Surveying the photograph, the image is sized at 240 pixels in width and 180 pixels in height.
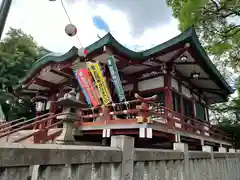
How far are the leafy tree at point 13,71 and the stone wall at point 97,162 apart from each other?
1711cm

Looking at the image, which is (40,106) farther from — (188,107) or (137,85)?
(188,107)

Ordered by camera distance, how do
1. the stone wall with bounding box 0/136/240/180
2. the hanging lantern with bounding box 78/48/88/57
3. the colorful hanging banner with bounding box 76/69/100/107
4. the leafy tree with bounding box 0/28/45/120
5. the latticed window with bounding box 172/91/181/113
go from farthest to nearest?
1. the leafy tree with bounding box 0/28/45/120
2. the latticed window with bounding box 172/91/181/113
3. the colorful hanging banner with bounding box 76/69/100/107
4. the hanging lantern with bounding box 78/48/88/57
5. the stone wall with bounding box 0/136/240/180

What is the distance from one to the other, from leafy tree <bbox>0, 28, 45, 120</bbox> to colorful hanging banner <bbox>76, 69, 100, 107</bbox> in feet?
36.7

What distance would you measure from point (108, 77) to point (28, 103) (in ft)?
41.6

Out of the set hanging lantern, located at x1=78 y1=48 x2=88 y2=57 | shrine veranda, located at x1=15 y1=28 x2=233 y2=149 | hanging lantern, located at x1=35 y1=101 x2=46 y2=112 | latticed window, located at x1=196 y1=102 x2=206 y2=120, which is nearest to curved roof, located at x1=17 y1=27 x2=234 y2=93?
shrine veranda, located at x1=15 y1=28 x2=233 y2=149

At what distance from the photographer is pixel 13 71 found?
59.6 ft

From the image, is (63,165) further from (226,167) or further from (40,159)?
(226,167)

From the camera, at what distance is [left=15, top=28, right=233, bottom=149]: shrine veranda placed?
6914 millimetres

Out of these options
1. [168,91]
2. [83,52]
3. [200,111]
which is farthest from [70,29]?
[200,111]

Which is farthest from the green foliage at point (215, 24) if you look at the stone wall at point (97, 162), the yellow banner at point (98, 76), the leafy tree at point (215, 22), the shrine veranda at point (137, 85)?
the stone wall at point (97, 162)

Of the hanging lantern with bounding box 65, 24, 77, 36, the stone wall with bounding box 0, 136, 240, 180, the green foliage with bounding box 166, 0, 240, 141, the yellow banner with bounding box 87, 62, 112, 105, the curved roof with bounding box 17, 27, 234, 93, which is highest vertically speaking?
the green foliage with bounding box 166, 0, 240, 141

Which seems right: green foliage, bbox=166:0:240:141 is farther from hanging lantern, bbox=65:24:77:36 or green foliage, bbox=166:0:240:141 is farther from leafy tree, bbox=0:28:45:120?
leafy tree, bbox=0:28:45:120

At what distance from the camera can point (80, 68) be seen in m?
8.90

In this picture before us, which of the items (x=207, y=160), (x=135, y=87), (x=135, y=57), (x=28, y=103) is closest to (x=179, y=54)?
(x=135, y=57)
